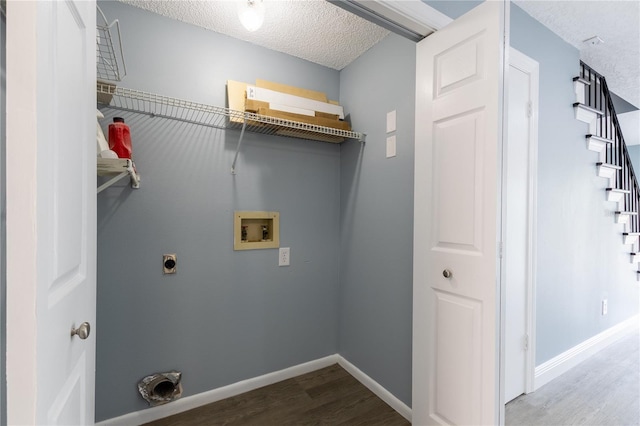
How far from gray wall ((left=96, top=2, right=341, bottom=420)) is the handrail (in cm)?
228

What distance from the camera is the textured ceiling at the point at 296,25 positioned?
160cm

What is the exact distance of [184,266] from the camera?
5.76ft

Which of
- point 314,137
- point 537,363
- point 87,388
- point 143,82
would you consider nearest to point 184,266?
point 87,388

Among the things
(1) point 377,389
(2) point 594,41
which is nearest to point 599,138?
(2) point 594,41

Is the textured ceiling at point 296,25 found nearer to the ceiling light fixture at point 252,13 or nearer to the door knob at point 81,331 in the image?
the ceiling light fixture at point 252,13

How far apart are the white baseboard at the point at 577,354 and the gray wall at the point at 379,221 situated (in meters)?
1.13

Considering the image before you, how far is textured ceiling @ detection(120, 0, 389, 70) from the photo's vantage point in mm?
1599

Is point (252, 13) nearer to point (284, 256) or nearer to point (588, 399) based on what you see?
point (284, 256)

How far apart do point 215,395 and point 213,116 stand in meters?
1.81

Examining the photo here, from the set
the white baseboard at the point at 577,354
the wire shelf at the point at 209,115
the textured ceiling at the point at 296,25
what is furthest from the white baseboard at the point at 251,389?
the textured ceiling at the point at 296,25

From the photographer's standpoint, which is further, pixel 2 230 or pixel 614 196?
pixel 614 196

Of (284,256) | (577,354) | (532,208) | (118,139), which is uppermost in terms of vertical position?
(118,139)

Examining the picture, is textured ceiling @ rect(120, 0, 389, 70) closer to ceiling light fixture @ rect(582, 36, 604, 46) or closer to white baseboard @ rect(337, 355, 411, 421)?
ceiling light fixture @ rect(582, 36, 604, 46)

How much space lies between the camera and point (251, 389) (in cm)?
194
